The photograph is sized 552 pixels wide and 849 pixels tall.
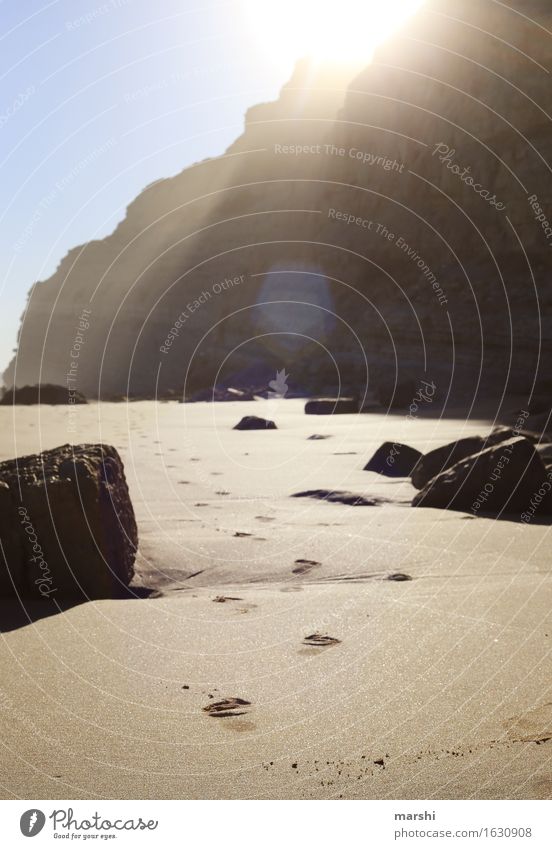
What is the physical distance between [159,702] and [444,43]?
23042 millimetres

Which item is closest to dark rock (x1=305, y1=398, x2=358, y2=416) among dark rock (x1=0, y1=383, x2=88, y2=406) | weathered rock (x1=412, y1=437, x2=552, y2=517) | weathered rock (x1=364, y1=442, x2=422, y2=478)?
dark rock (x1=0, y1=383, x2=88, y2=406)

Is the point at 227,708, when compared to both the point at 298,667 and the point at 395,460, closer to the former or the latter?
the point at 298,667

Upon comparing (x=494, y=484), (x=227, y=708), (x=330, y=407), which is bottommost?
(x=227, y=708)

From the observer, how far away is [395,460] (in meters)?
7.28

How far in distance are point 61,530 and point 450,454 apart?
334cm

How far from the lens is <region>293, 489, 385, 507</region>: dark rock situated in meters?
5.84

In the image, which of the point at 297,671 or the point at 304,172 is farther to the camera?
the point at 304,172

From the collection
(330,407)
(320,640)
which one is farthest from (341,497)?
(330,407)

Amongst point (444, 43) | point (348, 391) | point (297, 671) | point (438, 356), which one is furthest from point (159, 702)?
point (444, 43)

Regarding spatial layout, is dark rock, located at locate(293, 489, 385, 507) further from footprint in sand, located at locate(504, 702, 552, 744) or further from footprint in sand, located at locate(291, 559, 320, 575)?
footprint in sand, located at locate(504, 702, 552, 744)

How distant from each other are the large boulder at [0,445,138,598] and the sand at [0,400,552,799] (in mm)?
202

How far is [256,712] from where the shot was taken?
2.50 metres

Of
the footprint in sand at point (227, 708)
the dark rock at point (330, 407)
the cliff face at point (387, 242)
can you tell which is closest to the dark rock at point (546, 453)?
the footprint in sand at point (227, 708)

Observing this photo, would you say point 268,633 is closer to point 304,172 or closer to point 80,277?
point 304,172
